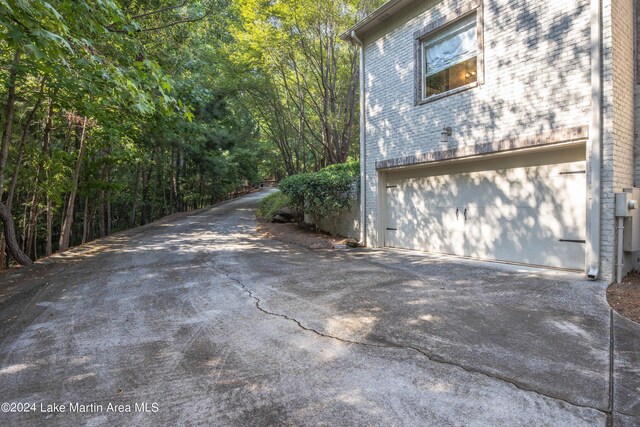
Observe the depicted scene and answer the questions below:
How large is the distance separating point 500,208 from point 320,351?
Result: 469 cm

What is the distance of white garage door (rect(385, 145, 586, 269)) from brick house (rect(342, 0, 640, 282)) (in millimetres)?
19

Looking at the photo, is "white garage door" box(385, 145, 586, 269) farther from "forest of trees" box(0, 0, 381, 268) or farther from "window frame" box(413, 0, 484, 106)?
"forest of trees" box(0, 0, 381, 268)

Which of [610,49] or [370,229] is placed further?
[370,229]

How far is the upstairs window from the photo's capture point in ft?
20.5

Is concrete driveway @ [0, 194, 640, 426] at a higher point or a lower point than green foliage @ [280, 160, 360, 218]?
lower

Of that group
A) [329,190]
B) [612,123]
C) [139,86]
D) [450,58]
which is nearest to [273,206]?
[329,190]

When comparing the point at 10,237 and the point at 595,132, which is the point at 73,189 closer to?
the point at 10,237

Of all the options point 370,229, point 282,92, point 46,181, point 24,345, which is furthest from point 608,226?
point 282,92

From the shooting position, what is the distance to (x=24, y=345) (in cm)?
300

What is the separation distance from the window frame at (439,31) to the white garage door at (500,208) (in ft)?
4.67

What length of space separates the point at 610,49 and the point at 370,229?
17.6 feet

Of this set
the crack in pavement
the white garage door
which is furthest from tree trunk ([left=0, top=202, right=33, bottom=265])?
the white garage door

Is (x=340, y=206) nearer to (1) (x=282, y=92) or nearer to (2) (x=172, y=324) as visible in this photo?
(2) (x=172, y=324)

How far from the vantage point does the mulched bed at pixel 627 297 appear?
3.49 m
